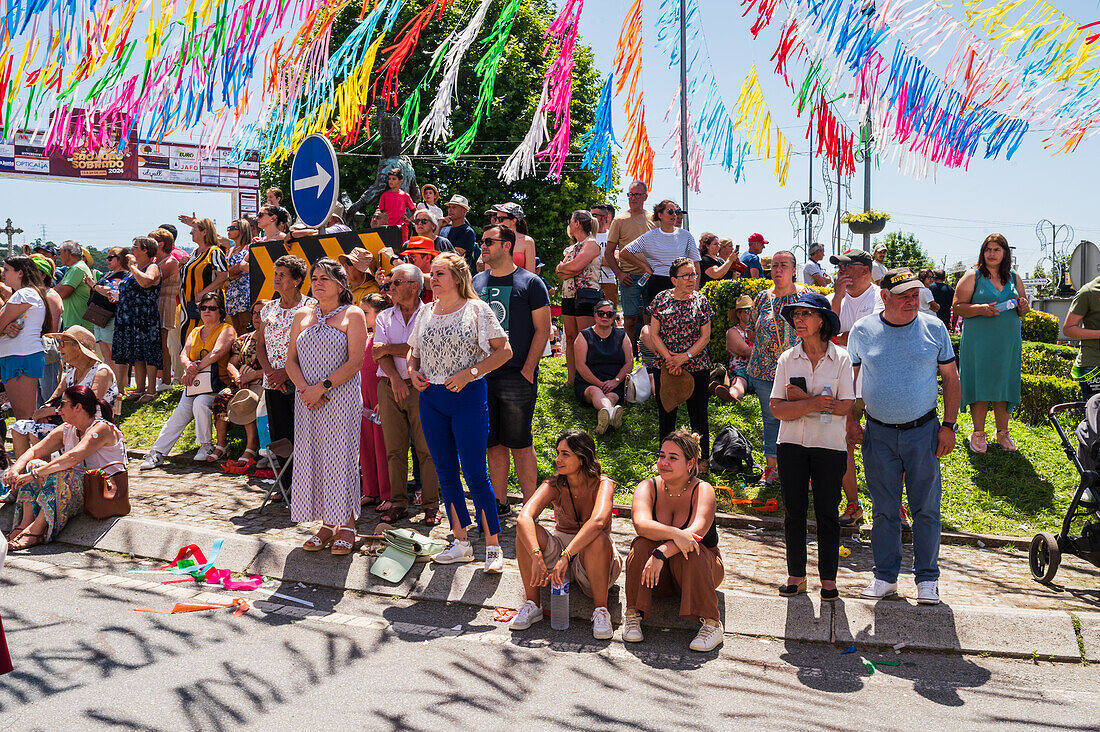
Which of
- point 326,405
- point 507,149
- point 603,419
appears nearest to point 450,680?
point 326,405

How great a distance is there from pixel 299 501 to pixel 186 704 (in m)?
2.43

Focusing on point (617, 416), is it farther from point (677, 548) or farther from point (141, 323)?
point (141, 323)

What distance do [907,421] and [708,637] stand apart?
1.70m

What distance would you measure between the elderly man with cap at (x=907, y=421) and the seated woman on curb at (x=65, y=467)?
5.33 m

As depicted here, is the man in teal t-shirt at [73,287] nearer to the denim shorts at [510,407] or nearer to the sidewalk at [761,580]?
the sidewalk at [761,580]

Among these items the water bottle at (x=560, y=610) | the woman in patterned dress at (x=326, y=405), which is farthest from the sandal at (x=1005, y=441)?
the woman in patterned dress at (x=326, y=405)

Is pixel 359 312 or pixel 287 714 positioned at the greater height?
pixel 359 312

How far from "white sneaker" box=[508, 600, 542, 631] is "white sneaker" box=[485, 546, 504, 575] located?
48 centimetres

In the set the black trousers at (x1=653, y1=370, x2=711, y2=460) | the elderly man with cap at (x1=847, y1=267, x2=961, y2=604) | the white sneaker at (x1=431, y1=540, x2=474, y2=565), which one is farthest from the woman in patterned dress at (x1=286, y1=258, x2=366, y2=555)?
Result: the elderly man with cap at (x1=847, y1=267, x2=961, y2=604)

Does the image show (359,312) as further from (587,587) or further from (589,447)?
(587,587)

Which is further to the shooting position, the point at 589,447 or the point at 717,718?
the point at 589,447

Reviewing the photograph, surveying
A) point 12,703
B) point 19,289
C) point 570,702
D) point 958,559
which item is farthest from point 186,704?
point 19,289

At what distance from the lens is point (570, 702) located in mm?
4211

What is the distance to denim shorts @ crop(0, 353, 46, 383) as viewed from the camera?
9039mm
